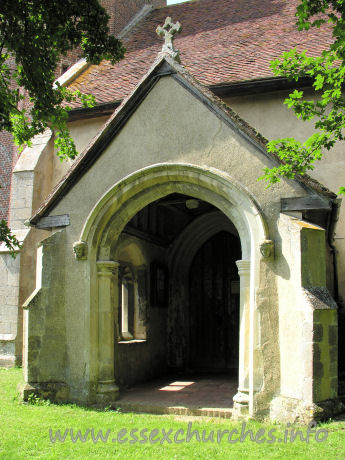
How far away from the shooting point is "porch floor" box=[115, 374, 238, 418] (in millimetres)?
7305

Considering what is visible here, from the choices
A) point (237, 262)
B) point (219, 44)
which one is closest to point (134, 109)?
point (237, 262)

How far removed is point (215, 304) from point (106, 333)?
4.53 m

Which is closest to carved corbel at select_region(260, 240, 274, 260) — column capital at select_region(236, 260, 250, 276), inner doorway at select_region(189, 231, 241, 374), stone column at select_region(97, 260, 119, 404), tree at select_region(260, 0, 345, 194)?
column capital at select_region(236, 260, 250, 276)

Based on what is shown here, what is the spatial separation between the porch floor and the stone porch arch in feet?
1.47

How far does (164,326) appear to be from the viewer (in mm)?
11133

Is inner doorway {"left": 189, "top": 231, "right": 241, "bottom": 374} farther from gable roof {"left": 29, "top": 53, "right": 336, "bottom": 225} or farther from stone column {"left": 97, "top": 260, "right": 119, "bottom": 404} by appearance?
gable roof {"left": 29, "top": 53, "right": 336, "bottom": 225}

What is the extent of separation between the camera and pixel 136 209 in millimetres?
8250

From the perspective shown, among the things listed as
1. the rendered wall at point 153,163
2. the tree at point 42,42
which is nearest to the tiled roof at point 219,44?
the rendered wall at point 153,163

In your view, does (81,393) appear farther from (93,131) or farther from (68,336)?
(93,131)

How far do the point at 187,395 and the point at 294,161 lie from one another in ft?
14.4

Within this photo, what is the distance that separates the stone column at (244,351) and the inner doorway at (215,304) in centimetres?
459

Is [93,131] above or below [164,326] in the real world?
above

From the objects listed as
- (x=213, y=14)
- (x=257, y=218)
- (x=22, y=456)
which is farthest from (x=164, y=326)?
(x=213, y=14)

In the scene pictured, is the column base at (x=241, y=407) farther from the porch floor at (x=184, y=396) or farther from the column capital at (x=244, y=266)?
the column capital at (x=244, y=266)
